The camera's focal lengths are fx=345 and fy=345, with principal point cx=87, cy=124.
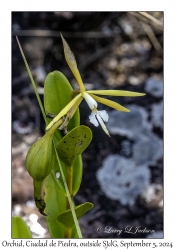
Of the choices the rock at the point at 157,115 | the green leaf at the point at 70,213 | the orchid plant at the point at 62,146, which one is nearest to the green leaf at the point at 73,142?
the orchid plant at the point at 62,146

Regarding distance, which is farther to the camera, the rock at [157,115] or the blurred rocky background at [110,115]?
the rock at [157,115]

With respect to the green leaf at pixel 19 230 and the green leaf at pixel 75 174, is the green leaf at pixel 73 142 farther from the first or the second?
the green leaf at pixel 19 230

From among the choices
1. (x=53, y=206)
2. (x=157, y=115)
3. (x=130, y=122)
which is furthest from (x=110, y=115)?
(x=53, y=206)

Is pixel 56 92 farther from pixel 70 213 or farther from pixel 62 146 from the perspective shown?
pixel 70 213

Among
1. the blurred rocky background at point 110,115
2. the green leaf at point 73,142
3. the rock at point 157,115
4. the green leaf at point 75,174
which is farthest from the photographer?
the rock at point 157,115

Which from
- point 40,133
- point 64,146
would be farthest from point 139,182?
point 64,146

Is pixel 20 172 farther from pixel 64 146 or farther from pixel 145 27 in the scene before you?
pixel 145 27
